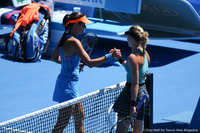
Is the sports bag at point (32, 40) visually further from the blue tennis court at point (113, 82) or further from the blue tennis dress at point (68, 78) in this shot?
the blue tennis dress at point (68, 78)

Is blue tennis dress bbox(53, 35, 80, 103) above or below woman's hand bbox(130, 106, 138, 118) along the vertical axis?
above

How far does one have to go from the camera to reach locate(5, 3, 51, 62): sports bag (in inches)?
348

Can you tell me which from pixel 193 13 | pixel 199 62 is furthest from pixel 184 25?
pixel 199 62

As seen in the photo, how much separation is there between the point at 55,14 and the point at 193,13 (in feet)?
10.9

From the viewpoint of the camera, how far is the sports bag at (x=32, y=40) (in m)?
8.85

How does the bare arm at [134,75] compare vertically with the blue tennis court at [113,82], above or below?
above

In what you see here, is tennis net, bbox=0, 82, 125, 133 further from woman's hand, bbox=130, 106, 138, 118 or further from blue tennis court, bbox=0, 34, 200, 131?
blue tennis court, bbox=0, 34, 200, 131

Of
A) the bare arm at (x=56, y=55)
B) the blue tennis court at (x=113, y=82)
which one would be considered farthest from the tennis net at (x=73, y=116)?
the blue tennis court at (x=113, y=82)

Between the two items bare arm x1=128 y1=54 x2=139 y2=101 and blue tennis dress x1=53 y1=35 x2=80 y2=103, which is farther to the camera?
blue tennis dress x1=53 y1=35 x2=80 y2=103

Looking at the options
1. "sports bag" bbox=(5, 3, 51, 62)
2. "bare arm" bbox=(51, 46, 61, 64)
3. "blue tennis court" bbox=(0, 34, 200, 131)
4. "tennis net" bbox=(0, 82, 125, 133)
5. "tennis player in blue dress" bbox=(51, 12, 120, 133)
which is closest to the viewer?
"tennis net" bbox=(0, 82, 125, 133)

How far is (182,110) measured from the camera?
6188 millimetres

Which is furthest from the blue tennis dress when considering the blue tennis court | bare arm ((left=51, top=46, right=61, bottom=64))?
the blue tennis court

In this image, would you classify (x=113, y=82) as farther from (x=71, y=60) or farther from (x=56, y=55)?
(x=71, y=60)

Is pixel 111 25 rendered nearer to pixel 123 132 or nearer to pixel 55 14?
pixel 55 14
